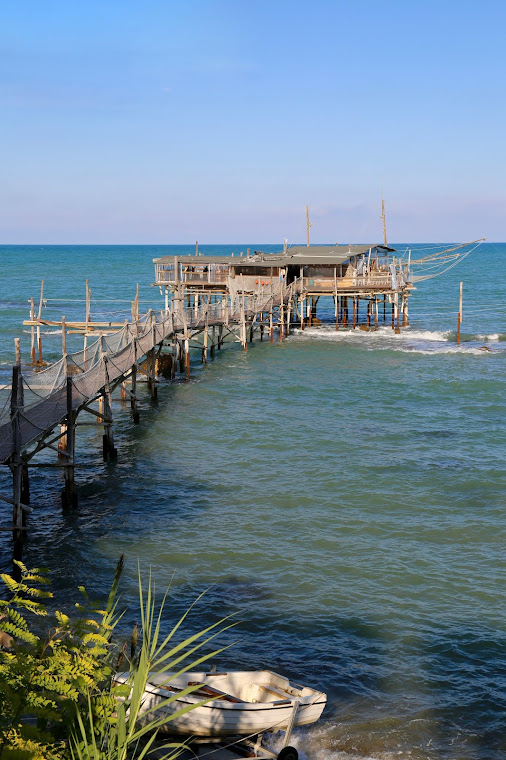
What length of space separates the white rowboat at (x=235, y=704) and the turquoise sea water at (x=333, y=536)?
3.40ft

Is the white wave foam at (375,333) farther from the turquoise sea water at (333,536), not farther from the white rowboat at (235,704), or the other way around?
the white rowboat at (235,704)

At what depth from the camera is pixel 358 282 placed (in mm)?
54531

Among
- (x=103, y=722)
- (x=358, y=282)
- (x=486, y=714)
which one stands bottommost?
(x=486, y=714)

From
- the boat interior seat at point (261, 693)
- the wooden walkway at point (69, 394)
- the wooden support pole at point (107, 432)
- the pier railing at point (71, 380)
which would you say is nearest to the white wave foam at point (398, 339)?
the wooden walkway at point (69, 394)

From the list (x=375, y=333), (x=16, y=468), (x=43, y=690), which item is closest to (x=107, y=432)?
(x=16, y=468)

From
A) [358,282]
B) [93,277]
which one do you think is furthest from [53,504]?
[93,277]

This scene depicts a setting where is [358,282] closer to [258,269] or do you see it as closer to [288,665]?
[258,269]

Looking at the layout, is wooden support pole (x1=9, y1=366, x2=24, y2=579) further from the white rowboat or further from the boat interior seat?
the boat interior seat

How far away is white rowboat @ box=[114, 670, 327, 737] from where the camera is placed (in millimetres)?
9852

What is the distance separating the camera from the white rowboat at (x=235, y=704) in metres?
9.85

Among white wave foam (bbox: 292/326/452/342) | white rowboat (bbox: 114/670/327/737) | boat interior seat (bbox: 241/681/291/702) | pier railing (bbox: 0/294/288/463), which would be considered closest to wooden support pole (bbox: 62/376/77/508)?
pier railing (bbox: 0/294/288/463)

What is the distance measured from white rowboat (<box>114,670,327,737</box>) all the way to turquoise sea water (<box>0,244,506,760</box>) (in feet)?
3.40

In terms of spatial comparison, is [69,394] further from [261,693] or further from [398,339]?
[398,339]

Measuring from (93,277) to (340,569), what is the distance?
132105mm
